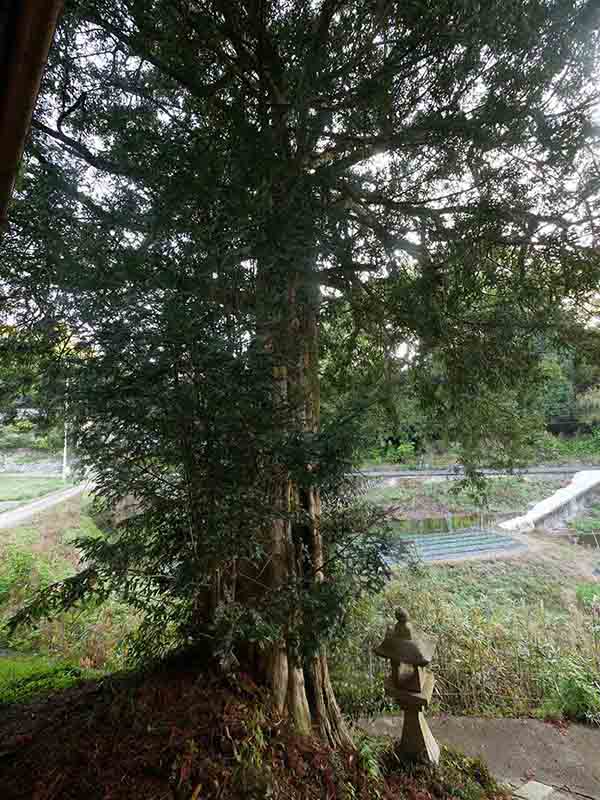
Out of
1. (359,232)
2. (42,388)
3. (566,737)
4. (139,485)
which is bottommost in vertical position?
(566,737)

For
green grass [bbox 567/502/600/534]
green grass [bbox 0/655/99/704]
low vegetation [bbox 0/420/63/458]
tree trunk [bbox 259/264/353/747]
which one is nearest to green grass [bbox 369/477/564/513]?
green grass [bbox 567/502/600/534]

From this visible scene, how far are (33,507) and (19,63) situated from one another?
9115mm

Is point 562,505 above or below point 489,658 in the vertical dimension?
→ above

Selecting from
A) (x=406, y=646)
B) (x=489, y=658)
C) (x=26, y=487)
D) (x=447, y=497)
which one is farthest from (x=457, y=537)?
(x=26, y=487)

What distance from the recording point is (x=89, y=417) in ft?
4.52

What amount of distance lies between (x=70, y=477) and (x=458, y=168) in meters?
2.65

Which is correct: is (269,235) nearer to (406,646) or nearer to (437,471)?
(406,646)

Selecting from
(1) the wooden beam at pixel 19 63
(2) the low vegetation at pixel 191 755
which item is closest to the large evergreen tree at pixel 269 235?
(2) the low vegetation at pixel 191 755

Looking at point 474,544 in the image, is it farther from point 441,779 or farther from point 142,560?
point 142,560

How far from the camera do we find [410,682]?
214cm

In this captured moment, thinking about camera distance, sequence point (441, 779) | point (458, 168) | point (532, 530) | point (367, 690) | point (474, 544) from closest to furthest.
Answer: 1. point (441, 779)
2. point (458, 168)
3. point (367, 690)
4. point (474, 544)
5. point (532, 530)

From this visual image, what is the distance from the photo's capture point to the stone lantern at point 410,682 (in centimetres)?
210

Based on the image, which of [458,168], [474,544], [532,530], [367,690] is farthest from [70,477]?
[532,530]

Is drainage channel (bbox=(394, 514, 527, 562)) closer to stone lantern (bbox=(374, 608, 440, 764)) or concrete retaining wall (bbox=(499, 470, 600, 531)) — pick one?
concrete retaining wall (bbox=(499, 470, 600, 531))
